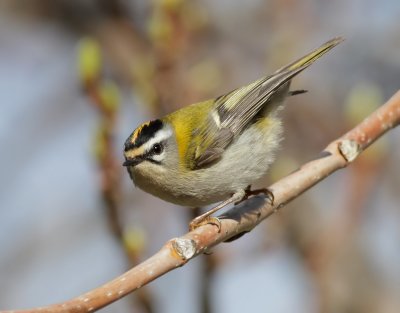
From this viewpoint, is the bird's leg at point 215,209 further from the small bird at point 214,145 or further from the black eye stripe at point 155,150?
the black eye stripe at point 155,150

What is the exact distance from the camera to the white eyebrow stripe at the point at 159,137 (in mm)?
3820

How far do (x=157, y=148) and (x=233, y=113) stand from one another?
495mm

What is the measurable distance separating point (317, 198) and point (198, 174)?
207cm

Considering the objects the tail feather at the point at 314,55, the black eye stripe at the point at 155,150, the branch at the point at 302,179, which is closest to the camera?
the branch at the point at 302,179

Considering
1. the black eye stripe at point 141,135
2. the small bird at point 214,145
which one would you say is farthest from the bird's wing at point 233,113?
the black eye stripe at point 141,135

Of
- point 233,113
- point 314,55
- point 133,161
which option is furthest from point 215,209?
point 314,55

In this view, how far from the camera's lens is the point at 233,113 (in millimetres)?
4102

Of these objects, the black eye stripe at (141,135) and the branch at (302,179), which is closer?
the branch at (302,179)

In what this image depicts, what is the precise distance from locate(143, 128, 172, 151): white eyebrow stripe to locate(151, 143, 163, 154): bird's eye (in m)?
0.02

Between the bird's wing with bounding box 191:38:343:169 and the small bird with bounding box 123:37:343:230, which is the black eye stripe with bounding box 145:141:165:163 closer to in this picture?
the small bird with bounding box 123:37:343:230

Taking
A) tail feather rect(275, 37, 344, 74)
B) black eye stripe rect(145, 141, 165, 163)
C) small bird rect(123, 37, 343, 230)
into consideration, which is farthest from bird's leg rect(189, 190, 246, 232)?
tail feather rect(275, 37, 344, 74)

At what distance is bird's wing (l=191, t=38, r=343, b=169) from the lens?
3871mm

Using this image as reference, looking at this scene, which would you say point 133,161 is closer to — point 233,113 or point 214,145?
point 214,145

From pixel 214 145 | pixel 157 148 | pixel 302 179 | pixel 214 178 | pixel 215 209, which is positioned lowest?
pixel 302 179
